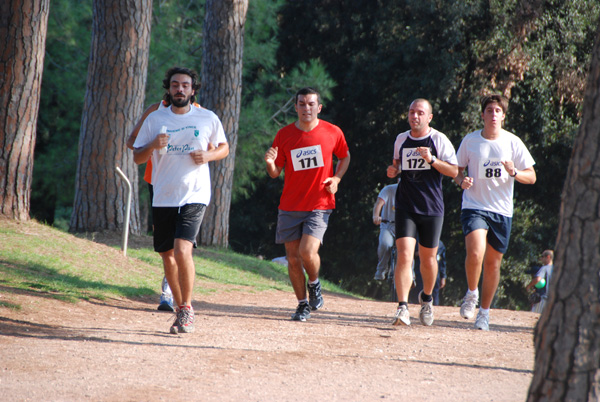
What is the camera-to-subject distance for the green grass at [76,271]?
25.0 ft

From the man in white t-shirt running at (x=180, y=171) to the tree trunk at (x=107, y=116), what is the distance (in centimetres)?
582

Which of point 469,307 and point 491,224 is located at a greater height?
point 491,224

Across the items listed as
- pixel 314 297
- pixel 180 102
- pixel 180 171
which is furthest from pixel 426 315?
pixel 180 102

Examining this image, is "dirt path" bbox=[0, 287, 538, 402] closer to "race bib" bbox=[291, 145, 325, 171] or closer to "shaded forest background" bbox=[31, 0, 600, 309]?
"race bib" bbox=[291, 145, 325, 171]

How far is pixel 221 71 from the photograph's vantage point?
1451 cm

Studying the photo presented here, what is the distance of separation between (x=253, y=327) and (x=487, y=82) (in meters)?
14.9

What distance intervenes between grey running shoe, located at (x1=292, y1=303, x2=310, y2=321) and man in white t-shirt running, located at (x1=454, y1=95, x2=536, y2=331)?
5.10ft

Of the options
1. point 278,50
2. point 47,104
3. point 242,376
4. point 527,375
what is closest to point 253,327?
point 242,376

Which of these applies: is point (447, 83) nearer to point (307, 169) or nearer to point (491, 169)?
point (491, 169)

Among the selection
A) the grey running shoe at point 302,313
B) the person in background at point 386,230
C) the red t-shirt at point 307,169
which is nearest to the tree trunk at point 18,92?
the red t-shirt at point 307,169

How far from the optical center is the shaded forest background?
19703mm

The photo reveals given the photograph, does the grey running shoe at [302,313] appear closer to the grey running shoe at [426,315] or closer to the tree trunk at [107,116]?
the grey running shoe at [426,315]

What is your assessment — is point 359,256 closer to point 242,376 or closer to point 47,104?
point 47,104

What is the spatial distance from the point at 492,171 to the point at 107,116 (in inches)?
270
